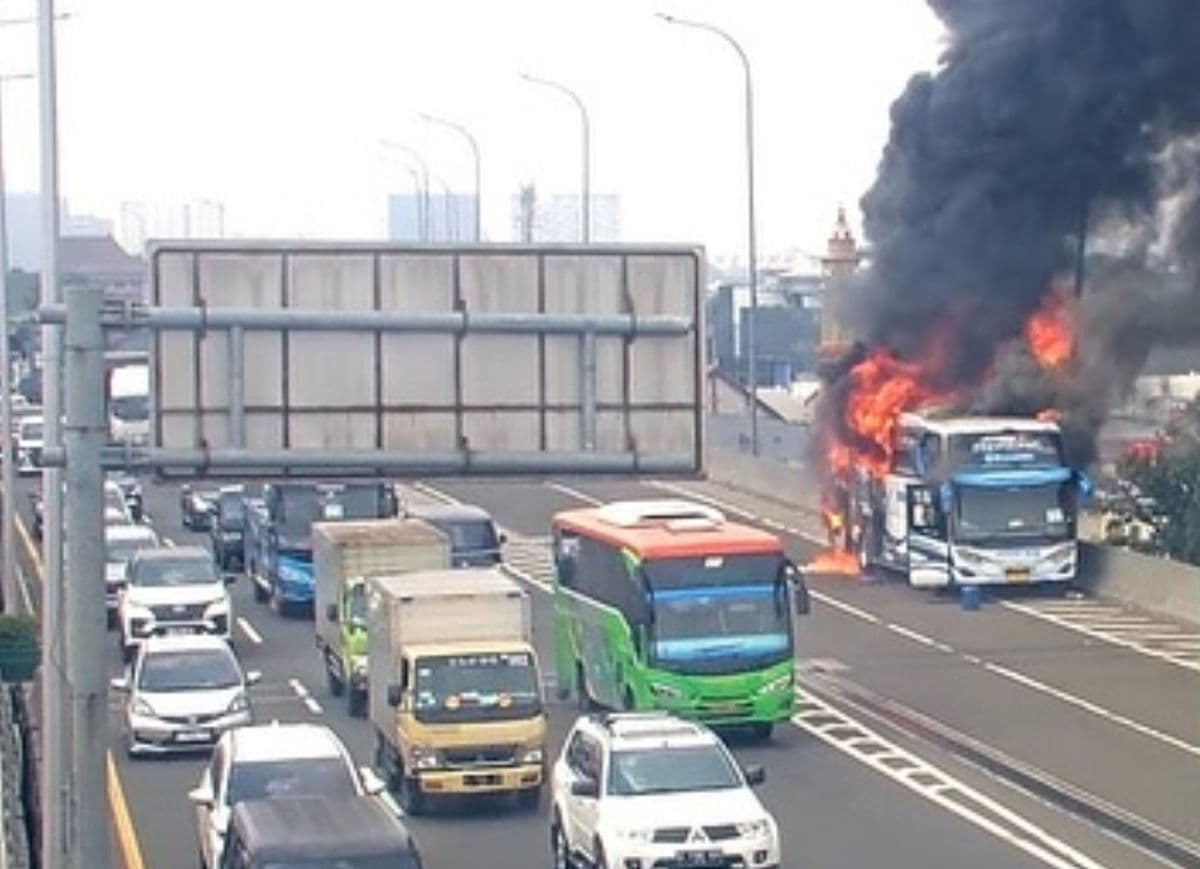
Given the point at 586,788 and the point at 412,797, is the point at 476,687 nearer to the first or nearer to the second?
the point at 412,797

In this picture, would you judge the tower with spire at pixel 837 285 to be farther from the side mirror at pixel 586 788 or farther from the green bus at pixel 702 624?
the side mirror at pixel 586 788

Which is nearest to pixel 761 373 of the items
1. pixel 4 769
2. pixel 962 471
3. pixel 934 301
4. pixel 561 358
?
pixel 934 301

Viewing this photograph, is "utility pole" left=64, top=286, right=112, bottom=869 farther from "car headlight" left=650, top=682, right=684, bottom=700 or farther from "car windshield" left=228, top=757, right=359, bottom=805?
"car headlight" left=650, top=682, right=684, bottom=700

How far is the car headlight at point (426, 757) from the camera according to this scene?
2691 centimetres

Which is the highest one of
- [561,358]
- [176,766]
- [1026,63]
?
[1026,63]

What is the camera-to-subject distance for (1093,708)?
33.9m

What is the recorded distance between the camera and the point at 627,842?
74.6 ft

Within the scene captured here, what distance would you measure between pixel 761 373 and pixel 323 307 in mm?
104887

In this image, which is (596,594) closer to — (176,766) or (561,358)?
(176,766)

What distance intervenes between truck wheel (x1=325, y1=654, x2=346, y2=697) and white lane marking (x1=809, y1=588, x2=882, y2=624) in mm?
9956

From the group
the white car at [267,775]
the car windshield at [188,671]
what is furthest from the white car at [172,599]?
the white car at [267,775]

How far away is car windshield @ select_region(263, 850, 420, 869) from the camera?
18.8 m

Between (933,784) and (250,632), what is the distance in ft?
54.4

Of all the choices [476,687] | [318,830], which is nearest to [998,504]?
[476,687]
